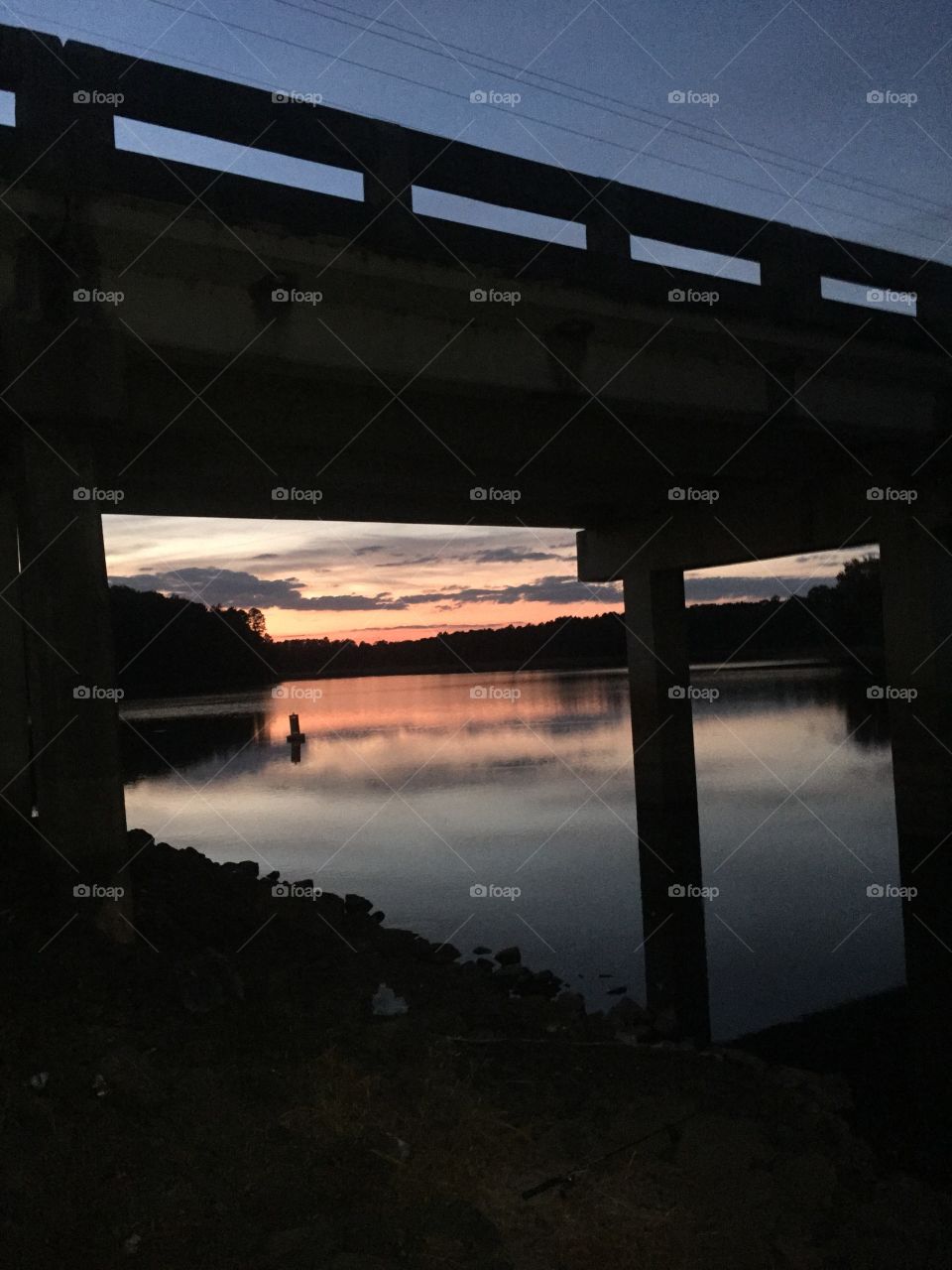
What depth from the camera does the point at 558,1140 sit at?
Result: 20.1 feet

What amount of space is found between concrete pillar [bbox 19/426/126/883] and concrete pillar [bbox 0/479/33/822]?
4859mm

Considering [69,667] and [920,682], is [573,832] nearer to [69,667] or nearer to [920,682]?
[920,682]

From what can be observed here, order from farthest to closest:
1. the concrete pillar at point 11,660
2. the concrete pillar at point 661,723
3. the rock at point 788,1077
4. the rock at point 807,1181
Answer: the concrete pillar at point 661,723 → the concrete pillar at point 11,660 → the rock at point 788,1077 → the rock at point 807,1181

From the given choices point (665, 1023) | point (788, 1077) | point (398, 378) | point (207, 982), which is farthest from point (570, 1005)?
point (398, 378)

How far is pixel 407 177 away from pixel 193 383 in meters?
3.30

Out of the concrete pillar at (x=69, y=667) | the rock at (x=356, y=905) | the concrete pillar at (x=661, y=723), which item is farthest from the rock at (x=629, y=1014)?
the concrete pillar at (x=661, y=723)

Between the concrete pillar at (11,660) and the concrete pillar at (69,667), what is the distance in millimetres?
4859

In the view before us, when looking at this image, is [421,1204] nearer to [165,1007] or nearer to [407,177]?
[165,1007]

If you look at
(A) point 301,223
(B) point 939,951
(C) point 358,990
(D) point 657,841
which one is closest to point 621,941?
(B) point 939,951

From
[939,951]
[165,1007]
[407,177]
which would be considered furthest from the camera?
[939,951]

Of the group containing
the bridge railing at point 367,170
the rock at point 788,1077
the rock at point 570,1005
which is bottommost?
the rock at point 788,1077

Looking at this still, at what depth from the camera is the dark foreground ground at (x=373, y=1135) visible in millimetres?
4965

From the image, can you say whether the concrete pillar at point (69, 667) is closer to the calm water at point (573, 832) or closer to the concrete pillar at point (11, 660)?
the concrete pillar at point (11, 660)

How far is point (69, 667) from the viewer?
888 cm
